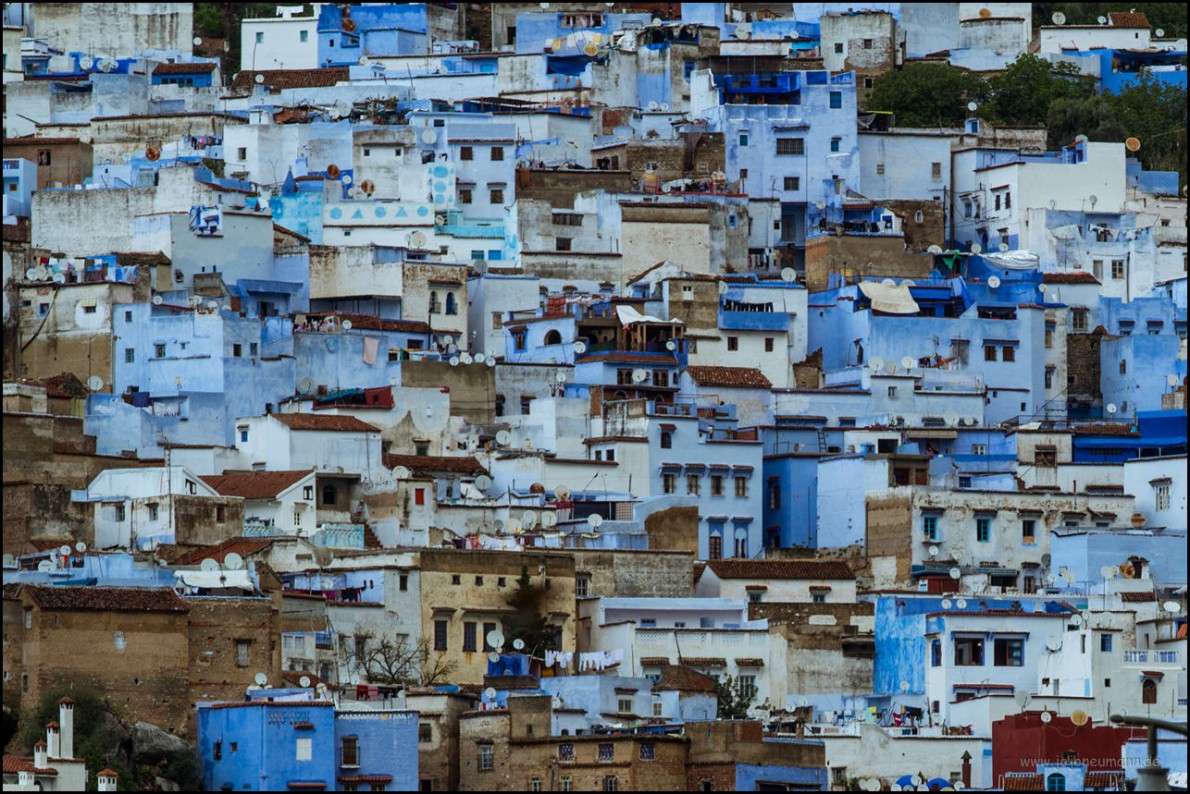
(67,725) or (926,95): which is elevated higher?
(926,95)

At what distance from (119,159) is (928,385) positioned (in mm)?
20773

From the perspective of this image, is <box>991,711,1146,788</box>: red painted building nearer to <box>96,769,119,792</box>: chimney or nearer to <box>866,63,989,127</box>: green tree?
<box>96,769,119,792</box>: chimney

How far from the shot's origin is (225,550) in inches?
2029

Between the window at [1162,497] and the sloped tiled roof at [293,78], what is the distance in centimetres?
2637

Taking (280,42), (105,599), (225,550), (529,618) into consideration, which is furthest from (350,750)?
(280,42)

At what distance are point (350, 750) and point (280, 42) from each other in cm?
3923

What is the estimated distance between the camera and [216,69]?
7694cm

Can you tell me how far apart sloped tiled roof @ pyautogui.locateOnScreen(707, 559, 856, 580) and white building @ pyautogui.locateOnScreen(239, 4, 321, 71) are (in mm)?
29447

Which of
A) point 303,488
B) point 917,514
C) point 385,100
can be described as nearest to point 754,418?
point 917,514

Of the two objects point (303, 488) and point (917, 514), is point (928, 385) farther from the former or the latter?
point (303, 488)

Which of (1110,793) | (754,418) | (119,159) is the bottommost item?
(1110,793)

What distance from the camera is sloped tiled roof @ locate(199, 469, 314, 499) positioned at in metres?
54.8

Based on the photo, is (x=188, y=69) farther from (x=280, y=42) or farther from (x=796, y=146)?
(x=796, y=146)

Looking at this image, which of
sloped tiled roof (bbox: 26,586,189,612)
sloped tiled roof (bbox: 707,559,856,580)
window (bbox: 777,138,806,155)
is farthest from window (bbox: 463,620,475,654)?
window (bbox: 777,138,806,155)
